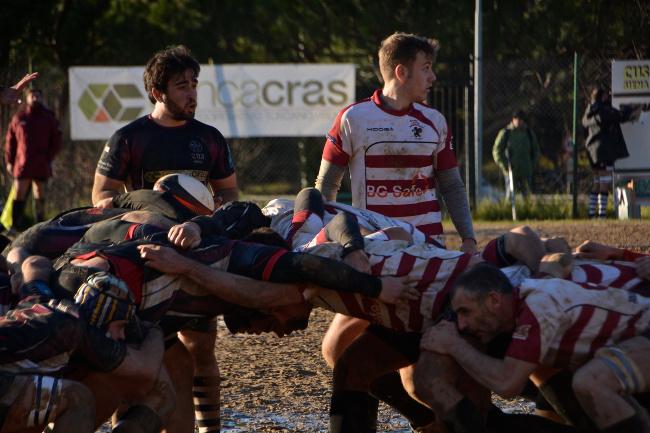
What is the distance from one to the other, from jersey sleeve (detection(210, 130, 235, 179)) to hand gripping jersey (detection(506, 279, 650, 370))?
209 centimetres

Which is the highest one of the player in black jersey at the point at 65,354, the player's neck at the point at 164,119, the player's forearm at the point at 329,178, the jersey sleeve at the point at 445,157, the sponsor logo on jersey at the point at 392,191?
the player's neck at the point at 164,119

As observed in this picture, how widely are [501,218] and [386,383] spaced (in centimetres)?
970

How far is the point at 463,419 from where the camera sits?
4332 mm

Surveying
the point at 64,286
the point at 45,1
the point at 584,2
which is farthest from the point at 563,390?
the point at 45,1

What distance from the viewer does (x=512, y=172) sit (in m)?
16.1

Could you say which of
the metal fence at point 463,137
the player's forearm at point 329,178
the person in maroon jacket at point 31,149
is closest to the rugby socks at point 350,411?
the player's forearm at point 329,178

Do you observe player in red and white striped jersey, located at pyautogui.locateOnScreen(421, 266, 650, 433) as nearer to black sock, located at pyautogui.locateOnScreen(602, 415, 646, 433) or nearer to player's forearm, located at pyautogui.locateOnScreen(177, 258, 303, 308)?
black sock, located at pyautogui.locateOnScreen(602, 415, 646, 433)

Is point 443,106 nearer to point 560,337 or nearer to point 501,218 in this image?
point 501,218

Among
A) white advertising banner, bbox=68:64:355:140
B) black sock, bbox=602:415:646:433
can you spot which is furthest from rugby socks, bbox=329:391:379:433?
white advertising banner, bbox=68:64:355:140

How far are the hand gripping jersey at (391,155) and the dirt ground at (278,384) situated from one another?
1.11 m

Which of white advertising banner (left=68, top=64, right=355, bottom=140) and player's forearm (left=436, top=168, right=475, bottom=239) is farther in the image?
white advertising banner (left=68, top=64, right=355, bottom=140)

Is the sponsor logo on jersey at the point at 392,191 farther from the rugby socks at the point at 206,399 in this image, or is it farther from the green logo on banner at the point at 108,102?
the green logo on banner at the point at 108,102

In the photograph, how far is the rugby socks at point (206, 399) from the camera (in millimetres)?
5430

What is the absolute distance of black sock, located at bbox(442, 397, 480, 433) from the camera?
4.32m
